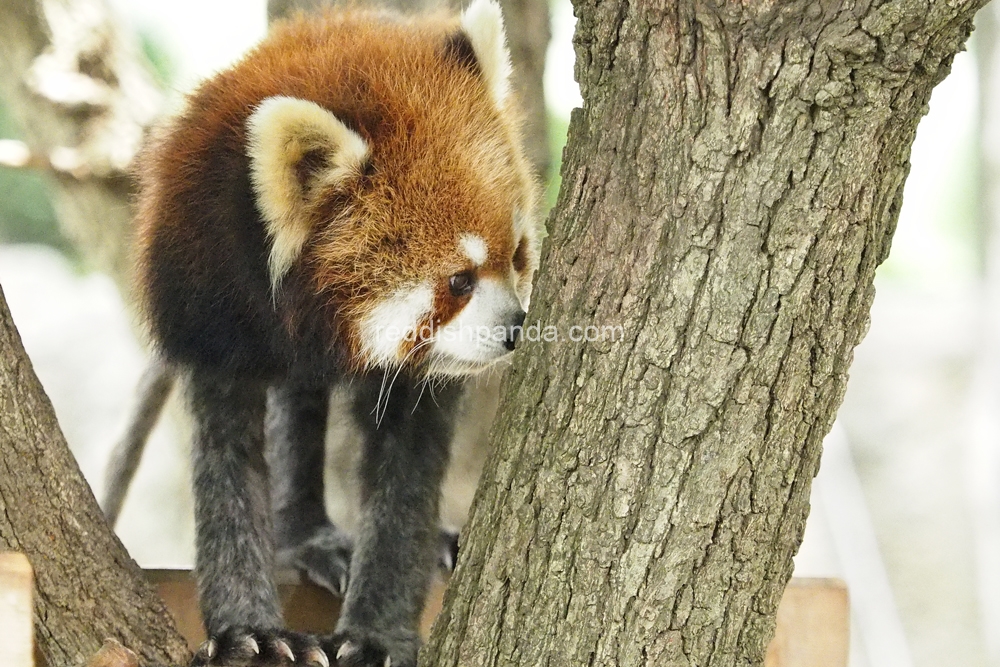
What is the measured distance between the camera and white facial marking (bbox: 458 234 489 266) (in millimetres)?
2061

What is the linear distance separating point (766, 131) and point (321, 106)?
1.01 meters

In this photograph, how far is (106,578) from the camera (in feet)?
5.94

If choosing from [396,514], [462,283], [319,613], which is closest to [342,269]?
[462,283]

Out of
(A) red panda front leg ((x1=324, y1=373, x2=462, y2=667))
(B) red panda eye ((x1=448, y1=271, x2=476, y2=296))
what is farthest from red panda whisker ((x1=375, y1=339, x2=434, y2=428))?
(B) red panda eye ((x1=448, y1=271, x2=476, y2=296))

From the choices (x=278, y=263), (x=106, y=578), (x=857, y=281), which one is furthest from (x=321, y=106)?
(x=857, y=281)

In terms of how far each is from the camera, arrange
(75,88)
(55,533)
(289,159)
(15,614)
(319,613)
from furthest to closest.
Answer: (75,88)
(319,613)
(289,159)
(55,533)
(15,614)

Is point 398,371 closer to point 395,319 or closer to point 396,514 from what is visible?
point 395,319

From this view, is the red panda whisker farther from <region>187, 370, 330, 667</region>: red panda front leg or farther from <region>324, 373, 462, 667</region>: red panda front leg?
<region>187, 370, 330, 667</region>: red panda front leg

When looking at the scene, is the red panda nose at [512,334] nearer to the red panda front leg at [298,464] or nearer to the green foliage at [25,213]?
the red panda front leg at [298,464]

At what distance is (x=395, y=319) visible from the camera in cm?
210

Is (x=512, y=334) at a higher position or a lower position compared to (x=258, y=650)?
higher

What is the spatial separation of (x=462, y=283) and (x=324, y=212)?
0.31 metres

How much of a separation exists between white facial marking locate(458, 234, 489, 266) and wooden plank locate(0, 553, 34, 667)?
983 mm

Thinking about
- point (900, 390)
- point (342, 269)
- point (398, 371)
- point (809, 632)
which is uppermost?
point (900, 390)
